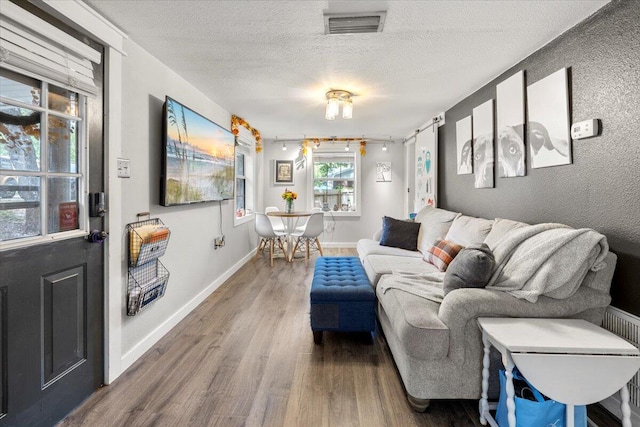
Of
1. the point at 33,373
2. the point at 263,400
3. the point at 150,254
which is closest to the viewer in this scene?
the point at 33,373

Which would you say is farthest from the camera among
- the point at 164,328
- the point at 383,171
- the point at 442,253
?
the point at 383,171

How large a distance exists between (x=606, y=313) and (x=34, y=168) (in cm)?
316

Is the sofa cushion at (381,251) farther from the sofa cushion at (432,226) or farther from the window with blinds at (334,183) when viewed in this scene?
the window with blinds at (334,183)

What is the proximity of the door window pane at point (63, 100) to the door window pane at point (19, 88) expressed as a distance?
7 centimetres

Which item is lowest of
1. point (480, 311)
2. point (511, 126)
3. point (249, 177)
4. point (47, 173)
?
point (480, 311)

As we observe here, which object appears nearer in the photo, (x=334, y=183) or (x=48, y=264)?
(x=48, y=264)

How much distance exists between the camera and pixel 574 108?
198 centimetres

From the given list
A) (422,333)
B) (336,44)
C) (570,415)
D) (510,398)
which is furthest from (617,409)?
(336,44)

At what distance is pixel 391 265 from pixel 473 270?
115 centimetres

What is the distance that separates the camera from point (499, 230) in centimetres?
240

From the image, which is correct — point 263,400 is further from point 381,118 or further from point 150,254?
point 381,118

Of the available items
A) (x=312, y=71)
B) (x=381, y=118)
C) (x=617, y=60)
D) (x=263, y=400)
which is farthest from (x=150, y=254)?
(x=381, y=118)

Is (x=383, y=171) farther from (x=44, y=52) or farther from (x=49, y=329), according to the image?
(x=49, y=329)

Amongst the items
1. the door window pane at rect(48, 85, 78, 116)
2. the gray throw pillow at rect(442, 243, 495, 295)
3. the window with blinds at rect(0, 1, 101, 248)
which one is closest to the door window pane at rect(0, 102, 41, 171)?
the window with blinds at rect(0, 1, 101, 248)
